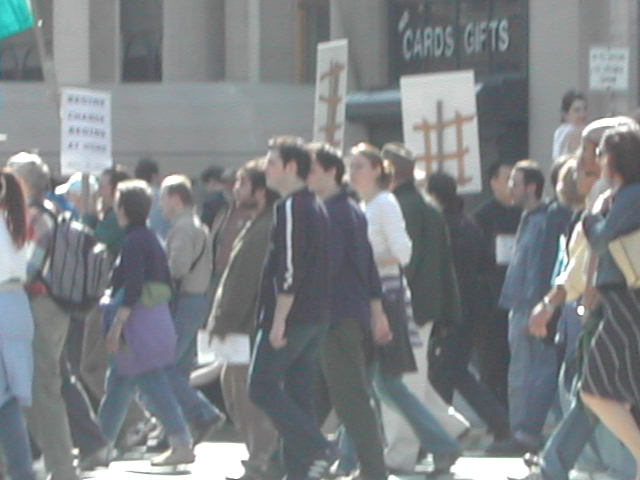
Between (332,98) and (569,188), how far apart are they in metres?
4.01

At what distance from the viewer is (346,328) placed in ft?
35.3

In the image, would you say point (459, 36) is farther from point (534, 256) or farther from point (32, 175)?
point (32, 175)

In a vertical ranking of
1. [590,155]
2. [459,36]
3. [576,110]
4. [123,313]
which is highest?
[459,36]

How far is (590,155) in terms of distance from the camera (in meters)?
10.9

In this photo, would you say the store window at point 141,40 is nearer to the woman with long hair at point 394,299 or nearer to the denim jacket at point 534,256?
the denim jacket at point 534,256

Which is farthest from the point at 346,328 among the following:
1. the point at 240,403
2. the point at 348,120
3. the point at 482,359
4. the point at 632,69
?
the point at 348,120

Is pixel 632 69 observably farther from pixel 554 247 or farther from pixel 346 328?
pixel 346 328

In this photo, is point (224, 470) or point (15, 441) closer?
point (15, 441)

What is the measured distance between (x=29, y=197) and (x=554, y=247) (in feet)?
10.5

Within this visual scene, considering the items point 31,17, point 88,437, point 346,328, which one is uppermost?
point 31,17

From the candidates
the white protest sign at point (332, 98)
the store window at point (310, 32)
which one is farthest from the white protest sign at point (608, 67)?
the store window at point (310, 32)

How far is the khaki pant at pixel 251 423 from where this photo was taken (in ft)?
39.0

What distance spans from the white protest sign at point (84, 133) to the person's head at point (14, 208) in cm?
466

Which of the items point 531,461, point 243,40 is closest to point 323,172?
point 531,461
